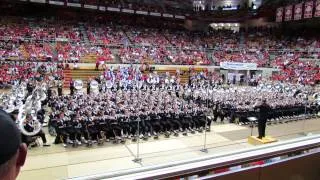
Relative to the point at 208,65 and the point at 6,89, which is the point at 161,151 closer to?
the point at 6,89

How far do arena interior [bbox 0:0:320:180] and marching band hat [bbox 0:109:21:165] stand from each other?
0.86m

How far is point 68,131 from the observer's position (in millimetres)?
10945

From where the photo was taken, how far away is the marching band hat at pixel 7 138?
1077 millimetres

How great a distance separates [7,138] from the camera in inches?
42.8

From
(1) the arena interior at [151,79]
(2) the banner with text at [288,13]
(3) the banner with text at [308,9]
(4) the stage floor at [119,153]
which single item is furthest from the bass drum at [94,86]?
(2) the banner with text at [288,13]

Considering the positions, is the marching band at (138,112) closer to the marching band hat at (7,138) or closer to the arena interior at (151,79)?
the arena interior at (151,79)

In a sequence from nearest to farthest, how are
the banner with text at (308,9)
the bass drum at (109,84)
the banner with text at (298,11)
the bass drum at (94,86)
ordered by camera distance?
the bass drum at (94,86) → the bass drum at (109,84) → the banner with text at (308,9) → the banner with text at (298,11)

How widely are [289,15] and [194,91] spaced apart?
2588cm

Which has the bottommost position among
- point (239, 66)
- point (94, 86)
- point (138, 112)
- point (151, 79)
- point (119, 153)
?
point (119, 153)

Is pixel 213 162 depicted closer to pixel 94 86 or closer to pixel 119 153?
pixel 119 153

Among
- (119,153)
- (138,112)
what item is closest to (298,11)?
(138,112)

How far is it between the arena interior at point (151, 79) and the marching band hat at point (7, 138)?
2.81 feet

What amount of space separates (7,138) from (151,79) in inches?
964

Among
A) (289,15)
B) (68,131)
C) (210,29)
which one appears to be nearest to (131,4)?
(210,29)
